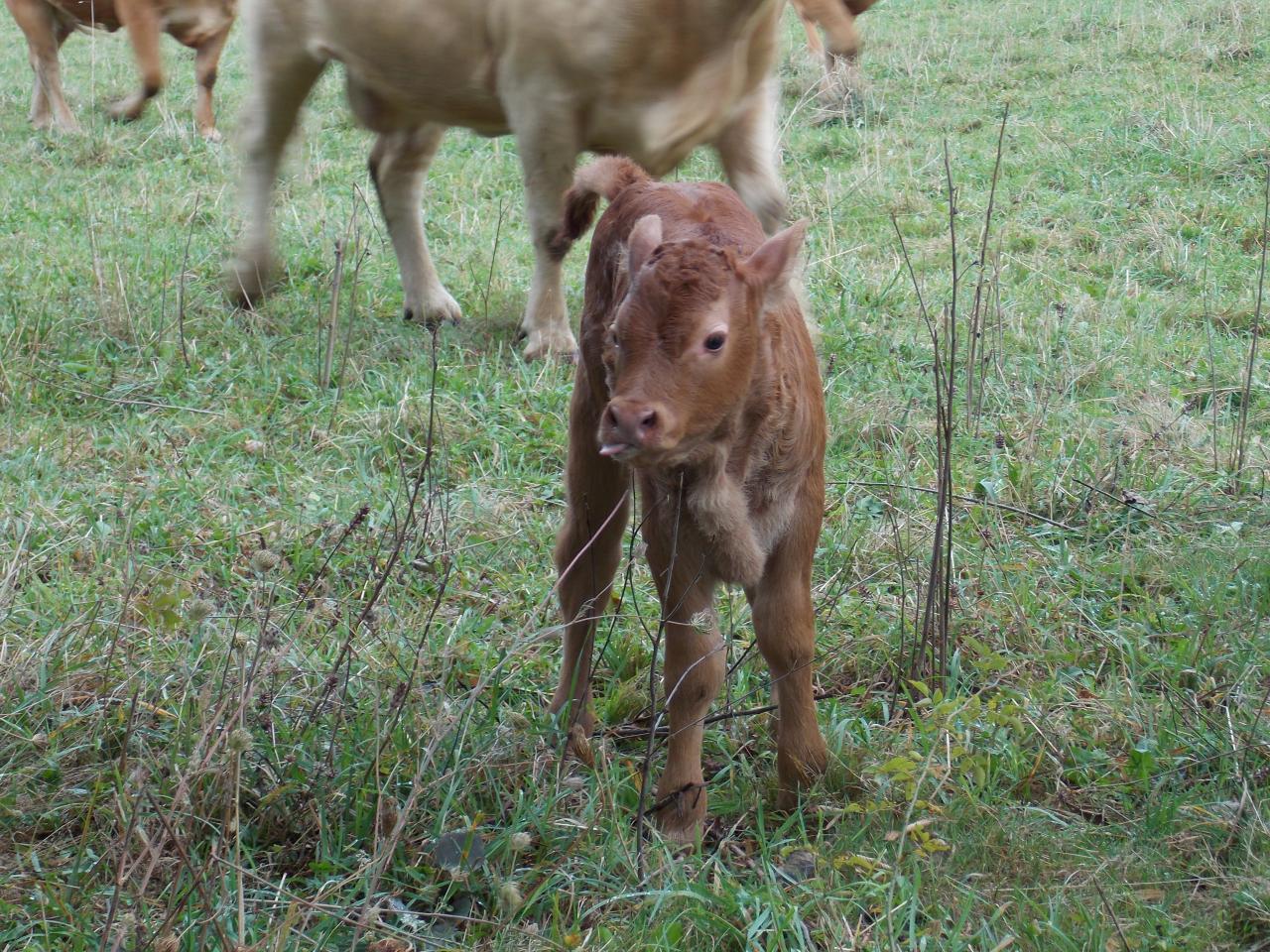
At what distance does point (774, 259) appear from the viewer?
2.79 metres

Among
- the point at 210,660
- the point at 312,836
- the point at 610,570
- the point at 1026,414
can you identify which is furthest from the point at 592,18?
the point at 312,836

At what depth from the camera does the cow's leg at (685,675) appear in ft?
9.77

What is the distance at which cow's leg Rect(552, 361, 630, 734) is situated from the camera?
3.30m

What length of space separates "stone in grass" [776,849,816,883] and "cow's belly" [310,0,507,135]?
385cm

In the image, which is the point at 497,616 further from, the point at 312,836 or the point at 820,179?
the point at 820,179

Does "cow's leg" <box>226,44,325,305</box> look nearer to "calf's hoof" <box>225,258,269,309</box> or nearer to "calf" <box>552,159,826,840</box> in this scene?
"calf's hoof" <box>225,258,269,309</box>

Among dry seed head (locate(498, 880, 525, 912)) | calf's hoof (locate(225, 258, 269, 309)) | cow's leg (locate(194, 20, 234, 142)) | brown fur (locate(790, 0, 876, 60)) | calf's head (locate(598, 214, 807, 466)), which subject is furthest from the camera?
cow's leg (locate(194, 20, 234, 142))

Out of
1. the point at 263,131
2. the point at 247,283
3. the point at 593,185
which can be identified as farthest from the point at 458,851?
the point at 263,131

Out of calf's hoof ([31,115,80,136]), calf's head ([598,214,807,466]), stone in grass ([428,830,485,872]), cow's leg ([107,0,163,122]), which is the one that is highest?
calf's head ([598,214,807,466])

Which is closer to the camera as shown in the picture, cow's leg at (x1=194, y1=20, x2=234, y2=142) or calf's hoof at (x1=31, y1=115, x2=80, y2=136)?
calf's hoof at (x1=31, y1=115, x2=80, y2=136)

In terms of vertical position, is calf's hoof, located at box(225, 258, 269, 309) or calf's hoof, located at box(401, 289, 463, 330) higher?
calf's hoof, located at box(225, 258, 269, 309)

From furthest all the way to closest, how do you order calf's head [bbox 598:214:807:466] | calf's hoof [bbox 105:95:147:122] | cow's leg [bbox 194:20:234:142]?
1. cow's leg [bbox 194:20:234:142]
2. calf's hoof [bbox 105:95:147:122]
3. calf's head [bbox 598:214:807:466]

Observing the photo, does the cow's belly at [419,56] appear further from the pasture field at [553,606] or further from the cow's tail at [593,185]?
the cow's tail at [593,185]

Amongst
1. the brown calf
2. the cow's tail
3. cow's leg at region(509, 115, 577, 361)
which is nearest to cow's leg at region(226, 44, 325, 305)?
cow's leg at region(509, 115, 577, 361)
